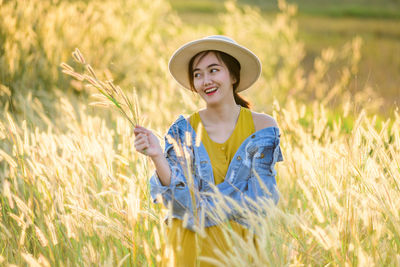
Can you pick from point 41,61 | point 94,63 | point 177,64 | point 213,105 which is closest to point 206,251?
point 213,105

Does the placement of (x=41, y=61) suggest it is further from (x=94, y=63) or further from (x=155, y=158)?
(x=155, y=158)

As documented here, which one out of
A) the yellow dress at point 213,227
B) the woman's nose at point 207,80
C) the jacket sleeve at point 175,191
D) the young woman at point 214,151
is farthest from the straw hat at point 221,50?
the jacket sleeve at point 175,191

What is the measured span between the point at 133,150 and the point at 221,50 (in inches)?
35.6

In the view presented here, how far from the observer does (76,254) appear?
185cm

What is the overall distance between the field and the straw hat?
266 millimetres

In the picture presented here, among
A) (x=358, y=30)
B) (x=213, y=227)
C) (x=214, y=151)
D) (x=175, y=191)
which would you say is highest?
(x=358, y=30)

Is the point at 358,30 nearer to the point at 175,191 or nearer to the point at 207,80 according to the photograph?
the point at 207,80

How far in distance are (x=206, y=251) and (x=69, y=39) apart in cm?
396

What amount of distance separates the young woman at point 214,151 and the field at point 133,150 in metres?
0.12

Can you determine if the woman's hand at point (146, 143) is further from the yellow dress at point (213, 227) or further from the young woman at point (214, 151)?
the yellow dress at point (213, 227)

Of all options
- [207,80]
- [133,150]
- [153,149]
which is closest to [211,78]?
[207,80]

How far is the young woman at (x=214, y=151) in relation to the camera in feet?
6.18

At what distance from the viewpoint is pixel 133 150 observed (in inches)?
107

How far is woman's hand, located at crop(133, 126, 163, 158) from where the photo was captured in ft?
5.66
